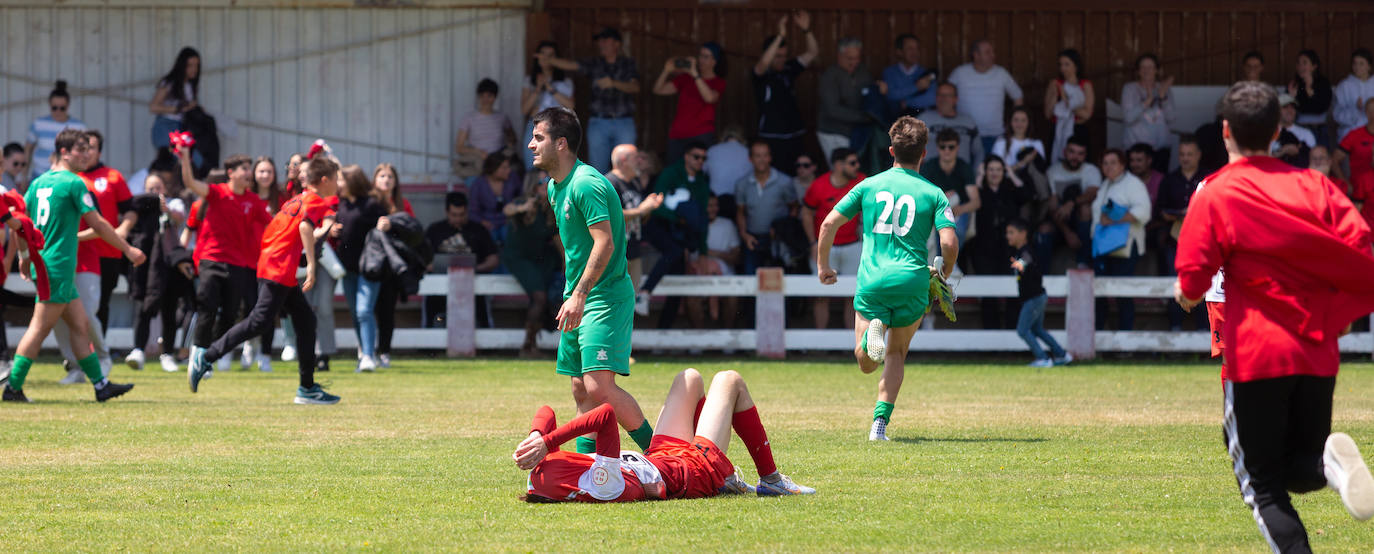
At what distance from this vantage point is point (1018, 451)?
946cm

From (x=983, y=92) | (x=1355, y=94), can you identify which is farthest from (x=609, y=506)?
(x=1355, y=94)

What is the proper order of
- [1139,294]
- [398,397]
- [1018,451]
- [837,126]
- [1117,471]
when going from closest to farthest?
[1117,471] → [1018,451] → [398,397] → [1139,294] → [837,126]

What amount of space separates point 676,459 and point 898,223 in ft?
10.6

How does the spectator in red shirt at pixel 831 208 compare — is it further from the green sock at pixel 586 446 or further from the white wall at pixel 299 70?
the green sock at pixel 586 446

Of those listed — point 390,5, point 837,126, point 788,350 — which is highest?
point 390,5

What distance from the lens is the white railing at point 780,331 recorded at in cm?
1852

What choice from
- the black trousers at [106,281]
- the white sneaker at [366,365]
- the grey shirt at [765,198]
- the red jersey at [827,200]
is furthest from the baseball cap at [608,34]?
the black trousers at [106,281]

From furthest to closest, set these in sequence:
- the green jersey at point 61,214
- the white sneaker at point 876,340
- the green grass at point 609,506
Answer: the green jersey at point 61,214, the white sneaker at point 876,340, the green grass at point 609,506

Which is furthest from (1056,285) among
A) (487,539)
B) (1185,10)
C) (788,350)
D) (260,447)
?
(487,539)

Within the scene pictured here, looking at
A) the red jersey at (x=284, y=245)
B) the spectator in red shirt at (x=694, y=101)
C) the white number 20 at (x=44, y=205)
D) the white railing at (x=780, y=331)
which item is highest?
the spectator in red shirt at (x=694, y=101)

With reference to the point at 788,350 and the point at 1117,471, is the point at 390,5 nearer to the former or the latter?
the point at 788,350

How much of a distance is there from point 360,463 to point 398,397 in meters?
4.66

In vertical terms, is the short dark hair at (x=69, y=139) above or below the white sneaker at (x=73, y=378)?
above

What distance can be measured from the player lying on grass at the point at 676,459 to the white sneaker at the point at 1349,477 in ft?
8.82
